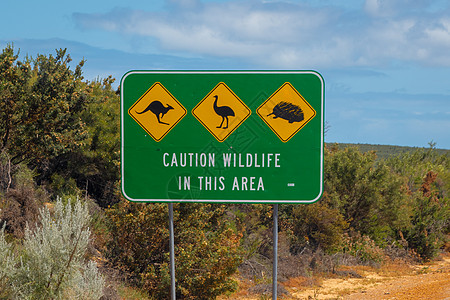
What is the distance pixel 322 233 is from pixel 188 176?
16836 millimetres

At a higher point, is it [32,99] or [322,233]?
[32,99]

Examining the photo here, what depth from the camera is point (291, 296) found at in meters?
16.3

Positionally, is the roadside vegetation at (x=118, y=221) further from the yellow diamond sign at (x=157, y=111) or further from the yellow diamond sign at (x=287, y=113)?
the yellow diamond sign at (x=287, y=113)

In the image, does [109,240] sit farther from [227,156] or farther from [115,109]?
[115,109]

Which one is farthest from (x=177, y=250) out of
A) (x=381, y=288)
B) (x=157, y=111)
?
(x=381, y=288)

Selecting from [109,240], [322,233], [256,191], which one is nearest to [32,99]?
[109,240]

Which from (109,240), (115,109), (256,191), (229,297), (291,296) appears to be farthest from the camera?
Answer: (115,109)

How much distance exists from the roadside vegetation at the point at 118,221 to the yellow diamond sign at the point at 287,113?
3.73 meters

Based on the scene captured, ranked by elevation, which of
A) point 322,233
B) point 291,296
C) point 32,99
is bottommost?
point 291,296

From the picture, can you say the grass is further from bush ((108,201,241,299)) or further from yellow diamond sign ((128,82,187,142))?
yellow diamond sign ((128,82,187,142))

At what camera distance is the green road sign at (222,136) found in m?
6.27

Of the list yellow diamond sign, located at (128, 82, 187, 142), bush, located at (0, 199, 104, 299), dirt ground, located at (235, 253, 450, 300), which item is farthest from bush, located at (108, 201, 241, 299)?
yellow diamond sign, located at (128, 82, 187, 142)

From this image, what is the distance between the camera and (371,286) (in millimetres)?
18609

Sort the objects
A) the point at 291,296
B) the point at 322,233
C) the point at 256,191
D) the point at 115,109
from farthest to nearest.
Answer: the point at 115,109 < the point at 322,233 < the point at 291,296 < the point at 256,191
